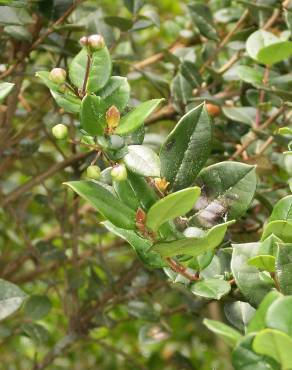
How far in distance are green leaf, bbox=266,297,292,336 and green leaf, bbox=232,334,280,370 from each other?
Result: 0.02 metres

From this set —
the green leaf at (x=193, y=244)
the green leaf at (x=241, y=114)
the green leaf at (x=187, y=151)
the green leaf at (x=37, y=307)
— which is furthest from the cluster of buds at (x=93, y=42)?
the green leaf at (x=37, y=307)

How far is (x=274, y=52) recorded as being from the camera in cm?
96

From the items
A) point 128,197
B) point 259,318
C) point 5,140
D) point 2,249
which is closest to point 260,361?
point 259,318

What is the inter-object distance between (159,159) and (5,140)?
548mm

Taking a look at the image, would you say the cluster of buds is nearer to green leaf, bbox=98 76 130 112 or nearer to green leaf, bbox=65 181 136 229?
green leaf, bbox=98 76 130 112

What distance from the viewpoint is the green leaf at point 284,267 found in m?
0.61

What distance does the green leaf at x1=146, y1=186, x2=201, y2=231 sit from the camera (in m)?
0.57

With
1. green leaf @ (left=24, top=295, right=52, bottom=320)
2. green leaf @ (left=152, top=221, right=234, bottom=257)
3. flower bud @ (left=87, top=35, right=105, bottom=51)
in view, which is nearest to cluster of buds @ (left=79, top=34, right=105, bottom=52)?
flower bud @ (left=87, top=35, right=105, bottom=51)

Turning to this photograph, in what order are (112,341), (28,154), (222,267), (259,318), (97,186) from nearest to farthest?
(259,318) < (97,186) < (222,267) < (28,154) < (112,341)

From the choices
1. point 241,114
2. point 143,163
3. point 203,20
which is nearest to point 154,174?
point 143,163

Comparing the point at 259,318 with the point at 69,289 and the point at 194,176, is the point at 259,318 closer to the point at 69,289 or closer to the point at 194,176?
the point at 194,176

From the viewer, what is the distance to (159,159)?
2.19ft

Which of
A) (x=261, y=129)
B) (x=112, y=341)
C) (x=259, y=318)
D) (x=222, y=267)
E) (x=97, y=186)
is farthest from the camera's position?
(x=112, y=341)

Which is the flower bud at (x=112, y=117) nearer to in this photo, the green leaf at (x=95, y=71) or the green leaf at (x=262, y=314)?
the green leaf at (x=95, y=71)
